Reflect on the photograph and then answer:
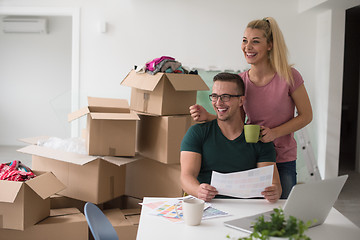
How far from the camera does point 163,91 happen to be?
2957 millimetres

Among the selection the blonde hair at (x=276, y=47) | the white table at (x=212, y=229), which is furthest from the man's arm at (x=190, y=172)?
the blonde hair at (x=276, y=47)

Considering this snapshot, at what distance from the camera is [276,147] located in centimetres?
214

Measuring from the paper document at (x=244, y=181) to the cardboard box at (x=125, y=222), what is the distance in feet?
4.10

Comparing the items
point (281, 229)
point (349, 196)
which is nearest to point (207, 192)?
point (281, 229)

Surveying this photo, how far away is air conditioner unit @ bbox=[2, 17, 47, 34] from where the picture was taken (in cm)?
689

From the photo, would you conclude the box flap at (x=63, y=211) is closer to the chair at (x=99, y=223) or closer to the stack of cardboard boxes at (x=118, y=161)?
the stack of cardboard boxes at (x=118, y=161)

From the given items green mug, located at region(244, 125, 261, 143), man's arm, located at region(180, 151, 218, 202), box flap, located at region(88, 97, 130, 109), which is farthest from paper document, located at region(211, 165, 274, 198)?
box flap, located at region(88, 97, 130, 109)

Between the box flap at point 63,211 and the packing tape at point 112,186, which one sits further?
the packing tape at point 112,186

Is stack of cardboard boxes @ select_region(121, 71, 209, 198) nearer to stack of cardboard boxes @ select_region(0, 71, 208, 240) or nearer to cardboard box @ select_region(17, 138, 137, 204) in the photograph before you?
stack of cardboard boxes @ select_region(0, 71, 208, 240)

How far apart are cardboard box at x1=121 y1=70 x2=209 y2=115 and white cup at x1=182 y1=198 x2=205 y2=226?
1.51m

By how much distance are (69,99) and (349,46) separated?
503cm

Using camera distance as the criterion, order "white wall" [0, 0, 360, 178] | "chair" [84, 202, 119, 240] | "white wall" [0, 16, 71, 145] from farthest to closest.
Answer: "white wall" [0, 16, 71, 145] < "white wall" [0, 0, 360, 178] < "chair" [84, 202, 119, 240]

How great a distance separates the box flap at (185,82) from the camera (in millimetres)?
2943

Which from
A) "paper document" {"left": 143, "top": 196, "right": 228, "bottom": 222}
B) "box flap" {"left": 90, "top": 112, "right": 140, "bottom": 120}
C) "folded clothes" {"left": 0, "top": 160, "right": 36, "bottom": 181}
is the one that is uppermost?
"box flap" {"left": 90, "top": 112, "right": 140, "bottom": 120}
